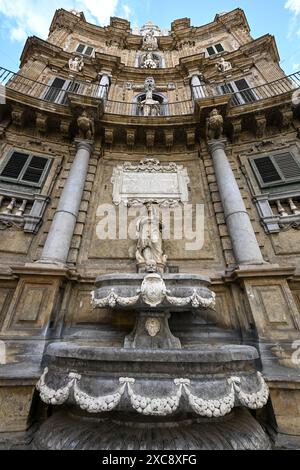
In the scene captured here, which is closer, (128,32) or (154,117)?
(154,117)

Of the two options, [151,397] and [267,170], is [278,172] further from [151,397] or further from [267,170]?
[151,397]

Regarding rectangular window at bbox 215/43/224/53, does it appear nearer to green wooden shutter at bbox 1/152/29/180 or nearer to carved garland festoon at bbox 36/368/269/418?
green wooden shutter at bbox 1/152/29/180

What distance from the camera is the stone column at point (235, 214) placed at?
4.48 metres

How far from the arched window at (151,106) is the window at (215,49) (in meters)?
4.86

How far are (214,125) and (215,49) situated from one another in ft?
30.6

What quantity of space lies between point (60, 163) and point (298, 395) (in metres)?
7.33

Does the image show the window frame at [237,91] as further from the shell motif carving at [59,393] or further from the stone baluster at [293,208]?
the shell motif carving at [59,393]

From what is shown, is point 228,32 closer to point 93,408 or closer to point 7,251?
point 7,251

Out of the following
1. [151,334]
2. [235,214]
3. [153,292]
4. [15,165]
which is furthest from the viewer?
[15,165]

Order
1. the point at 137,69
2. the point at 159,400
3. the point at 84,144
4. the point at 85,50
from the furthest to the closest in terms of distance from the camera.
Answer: the point at 85,50, the point at 137,69, the point at 84,144, the point at 159,400

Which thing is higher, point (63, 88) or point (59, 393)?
point (63, 88)

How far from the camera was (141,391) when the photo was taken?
2039 millimetres

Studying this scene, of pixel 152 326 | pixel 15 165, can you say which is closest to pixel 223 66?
pixel 15 165

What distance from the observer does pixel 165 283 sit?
3459 millimetres
